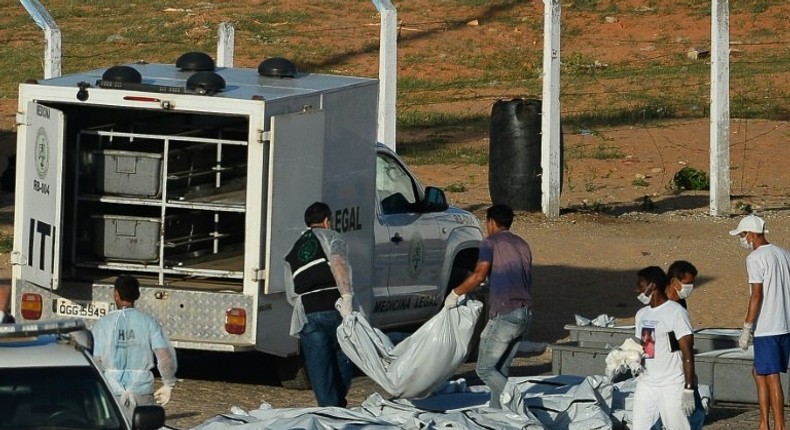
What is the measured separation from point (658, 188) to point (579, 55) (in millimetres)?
15902

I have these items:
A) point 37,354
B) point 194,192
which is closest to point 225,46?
point 194,192

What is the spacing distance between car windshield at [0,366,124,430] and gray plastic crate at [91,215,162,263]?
480 centimetres

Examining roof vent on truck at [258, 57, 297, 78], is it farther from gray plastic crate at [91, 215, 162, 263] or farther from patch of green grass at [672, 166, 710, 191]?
patch of green grass at [672, 166, 710, 191]

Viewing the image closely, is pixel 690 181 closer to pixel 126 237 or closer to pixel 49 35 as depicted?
pixel 49 35

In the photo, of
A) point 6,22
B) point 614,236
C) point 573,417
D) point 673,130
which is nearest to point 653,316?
point 573,417

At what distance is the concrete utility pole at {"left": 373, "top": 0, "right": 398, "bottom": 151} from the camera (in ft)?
64.6

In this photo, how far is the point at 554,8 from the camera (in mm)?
20891

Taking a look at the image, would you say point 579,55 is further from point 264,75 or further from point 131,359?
point 131,359

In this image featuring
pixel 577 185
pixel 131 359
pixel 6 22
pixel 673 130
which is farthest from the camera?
pixel 6 22

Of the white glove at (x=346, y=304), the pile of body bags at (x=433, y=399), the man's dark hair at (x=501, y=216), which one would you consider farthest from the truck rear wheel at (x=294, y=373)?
the man's dark hair at (x=501, y=216)

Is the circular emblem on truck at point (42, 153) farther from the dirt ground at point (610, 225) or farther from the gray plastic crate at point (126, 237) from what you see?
the dirt ground at point (610, 225)

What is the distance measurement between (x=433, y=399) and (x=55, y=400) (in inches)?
164

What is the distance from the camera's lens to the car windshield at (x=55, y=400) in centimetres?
722

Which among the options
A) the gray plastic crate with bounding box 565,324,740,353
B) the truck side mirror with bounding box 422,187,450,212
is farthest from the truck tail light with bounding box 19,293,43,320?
the gray plastic crate with bounding box 565,324,740,353
